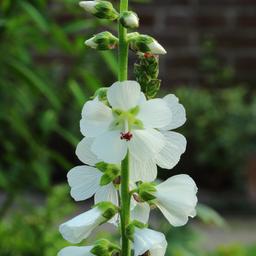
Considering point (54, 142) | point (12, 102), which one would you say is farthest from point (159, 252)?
point (54, 142)

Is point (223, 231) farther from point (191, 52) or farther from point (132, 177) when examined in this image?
point (132, 177)

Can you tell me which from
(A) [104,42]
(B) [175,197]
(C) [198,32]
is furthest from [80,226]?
(C) [198,32]

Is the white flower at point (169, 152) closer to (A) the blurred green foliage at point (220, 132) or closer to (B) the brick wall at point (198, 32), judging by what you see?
(A) the blurred green foliage at point (220, 132)

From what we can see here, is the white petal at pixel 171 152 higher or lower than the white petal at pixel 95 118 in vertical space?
lower

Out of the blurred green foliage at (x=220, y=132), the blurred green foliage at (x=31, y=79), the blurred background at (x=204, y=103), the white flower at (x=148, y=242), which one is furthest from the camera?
the blurred green foliage at (x=220, y=132)

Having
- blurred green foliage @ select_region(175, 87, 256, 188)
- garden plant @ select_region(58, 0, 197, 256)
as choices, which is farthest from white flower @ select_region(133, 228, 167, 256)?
blurred green foliage @ select_region(175, 87, 256, 188)

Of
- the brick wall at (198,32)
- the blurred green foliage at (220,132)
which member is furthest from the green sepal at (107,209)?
the brick wall at (198,32)

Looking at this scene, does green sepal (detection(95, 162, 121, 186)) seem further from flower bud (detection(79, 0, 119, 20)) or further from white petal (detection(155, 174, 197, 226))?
flower bud (detection(79, 0, 119, 20))

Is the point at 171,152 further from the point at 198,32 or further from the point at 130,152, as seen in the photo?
the point at 198,32
